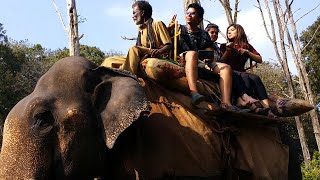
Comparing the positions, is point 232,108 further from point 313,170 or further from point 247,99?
point 313,170

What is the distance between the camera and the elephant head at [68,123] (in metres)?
3.60

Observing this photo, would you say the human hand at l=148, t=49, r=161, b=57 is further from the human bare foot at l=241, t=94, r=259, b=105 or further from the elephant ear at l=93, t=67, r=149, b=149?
the human bare foot at l=241, t=94, r=259, b=105

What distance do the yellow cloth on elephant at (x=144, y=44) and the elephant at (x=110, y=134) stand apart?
23 cm

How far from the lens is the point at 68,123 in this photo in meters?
3.74

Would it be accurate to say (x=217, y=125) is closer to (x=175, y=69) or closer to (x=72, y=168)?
(x=175, y=69)

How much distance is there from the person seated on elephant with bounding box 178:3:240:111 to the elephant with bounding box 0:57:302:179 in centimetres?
15

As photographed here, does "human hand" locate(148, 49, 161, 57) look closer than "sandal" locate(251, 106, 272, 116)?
Yes

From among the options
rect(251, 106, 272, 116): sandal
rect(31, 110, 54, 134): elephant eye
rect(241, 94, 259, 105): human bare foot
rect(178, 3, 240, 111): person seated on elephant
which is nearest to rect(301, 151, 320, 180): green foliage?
rect(241, 94, 259, 105): human bare foot

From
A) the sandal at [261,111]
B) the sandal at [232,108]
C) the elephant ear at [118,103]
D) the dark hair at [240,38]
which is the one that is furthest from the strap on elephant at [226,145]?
the dark hair at [240,38]

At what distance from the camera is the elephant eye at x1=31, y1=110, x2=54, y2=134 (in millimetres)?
3686

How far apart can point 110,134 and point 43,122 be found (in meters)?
0.46

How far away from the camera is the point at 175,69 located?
475 centimetres

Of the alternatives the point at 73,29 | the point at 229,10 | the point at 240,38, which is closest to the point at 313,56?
the point at 229,10

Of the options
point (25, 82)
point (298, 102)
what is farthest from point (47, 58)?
point (298, 102)
